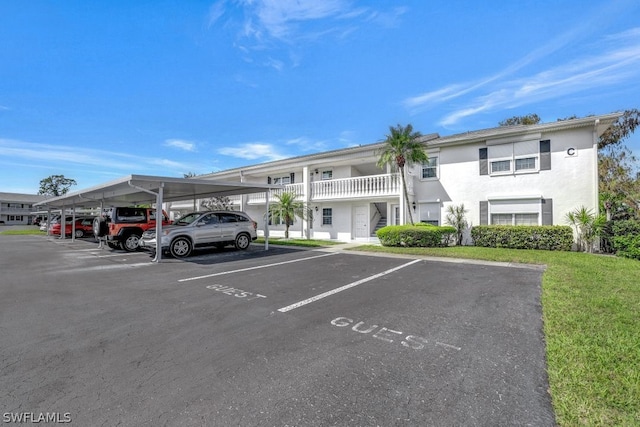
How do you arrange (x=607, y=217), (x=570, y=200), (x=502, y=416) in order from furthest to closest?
(x=570, y=200) < (x=607, y=217) < (x=502, y=416)

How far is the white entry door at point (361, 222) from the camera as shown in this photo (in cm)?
1797

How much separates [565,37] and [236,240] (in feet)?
45.5

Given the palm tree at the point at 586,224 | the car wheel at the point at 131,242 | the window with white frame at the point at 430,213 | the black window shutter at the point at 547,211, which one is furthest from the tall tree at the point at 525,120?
the car wheel at the point at 131,242

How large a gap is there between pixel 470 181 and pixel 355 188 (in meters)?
6.06

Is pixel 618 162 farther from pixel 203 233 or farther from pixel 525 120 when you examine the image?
pixel 203 233

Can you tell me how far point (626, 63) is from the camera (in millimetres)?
9844

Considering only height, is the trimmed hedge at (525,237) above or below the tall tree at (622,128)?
below

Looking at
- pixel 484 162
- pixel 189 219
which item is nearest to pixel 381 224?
pixel 484 162

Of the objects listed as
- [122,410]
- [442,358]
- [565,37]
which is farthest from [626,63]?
[122,410]

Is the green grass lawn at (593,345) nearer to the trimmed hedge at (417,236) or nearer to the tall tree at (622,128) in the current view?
the trimmed hedge at (417,236)

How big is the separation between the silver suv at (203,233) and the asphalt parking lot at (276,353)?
4.03 metres

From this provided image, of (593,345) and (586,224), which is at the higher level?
(586,224)

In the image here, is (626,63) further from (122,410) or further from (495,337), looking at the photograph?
(122,410)

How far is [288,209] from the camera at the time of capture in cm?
1783
